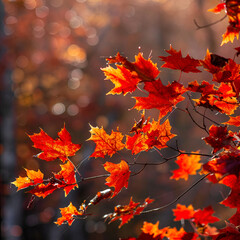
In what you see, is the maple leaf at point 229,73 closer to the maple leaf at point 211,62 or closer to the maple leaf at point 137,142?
the maple leaf at point 211,62

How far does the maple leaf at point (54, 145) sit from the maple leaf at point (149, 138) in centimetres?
23

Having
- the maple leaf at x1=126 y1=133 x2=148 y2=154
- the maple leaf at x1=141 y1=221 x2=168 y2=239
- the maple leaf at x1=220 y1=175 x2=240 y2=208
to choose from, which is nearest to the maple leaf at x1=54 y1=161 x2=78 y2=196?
the maple leaf at x1=126 y1=133 x2=148 y2=154

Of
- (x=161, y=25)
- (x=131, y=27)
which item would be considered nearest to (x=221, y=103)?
(x=131, y=27)

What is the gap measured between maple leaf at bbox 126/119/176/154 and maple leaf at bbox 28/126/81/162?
9.0 inches

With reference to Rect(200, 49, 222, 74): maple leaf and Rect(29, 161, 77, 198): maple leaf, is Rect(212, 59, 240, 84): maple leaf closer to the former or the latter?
Rect(200, 49, 222, 74): maple leaf

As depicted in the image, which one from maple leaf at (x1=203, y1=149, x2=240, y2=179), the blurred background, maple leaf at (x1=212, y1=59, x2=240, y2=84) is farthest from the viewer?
the blurred background

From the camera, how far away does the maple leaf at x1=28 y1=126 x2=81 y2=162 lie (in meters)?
1.09

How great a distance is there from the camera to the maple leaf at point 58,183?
108cm

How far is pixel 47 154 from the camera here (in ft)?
3.63

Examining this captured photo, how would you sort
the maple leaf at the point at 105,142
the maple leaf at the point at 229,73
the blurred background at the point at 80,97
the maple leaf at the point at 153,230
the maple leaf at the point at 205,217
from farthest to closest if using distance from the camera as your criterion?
1. the blurred background at the point at 80,97
2. the maple leaf at the point at 205,217
3. the maple leaf at the point at 153,230
4. the maple leaf at the point at 105,142
5. the maple leaf at the point at 229,73

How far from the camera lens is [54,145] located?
1.11 meters

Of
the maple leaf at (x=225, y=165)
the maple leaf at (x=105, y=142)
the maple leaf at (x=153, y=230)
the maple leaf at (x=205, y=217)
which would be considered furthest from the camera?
the maple leaf at (x=205, y=217)

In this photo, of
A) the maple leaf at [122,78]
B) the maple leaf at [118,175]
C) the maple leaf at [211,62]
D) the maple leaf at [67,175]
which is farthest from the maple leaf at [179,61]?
the maple leaf at [67,175]

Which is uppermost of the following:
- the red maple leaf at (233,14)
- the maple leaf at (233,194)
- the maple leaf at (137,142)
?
the red maple leaf at (233,14)
